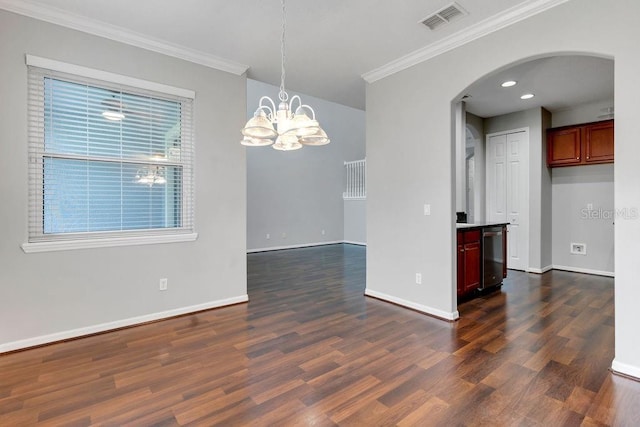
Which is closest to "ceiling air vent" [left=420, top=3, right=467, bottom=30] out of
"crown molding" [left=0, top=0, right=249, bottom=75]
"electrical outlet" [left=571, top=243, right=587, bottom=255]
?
"crown molding" [left=0, top=0, right=249, bottom=75]

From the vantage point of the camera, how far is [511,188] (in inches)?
231

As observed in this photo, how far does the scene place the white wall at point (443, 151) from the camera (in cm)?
227

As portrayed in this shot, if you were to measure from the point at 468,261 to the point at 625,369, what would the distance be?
1838 millimetres

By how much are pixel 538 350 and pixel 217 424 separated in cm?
250

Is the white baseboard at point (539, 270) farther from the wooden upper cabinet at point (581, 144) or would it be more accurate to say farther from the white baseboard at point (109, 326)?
the white baseboard at point (109, 326)

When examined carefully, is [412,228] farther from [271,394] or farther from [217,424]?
[217,424]

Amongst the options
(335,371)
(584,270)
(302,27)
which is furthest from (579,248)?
(302,27)

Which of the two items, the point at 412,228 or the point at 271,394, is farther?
the point at 412,228

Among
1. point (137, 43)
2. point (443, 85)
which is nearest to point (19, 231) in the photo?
point (137, 43)

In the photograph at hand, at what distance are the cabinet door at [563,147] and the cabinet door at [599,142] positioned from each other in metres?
0.13

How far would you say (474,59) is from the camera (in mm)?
3131

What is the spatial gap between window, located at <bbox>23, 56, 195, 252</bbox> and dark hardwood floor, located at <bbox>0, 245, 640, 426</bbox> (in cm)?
94

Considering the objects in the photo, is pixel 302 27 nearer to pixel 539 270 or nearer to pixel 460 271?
pixel 460 271

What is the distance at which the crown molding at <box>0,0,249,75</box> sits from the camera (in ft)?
8.84
